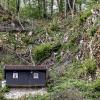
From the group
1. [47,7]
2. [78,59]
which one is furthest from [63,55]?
[47,7]

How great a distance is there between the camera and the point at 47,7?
60.7 meters

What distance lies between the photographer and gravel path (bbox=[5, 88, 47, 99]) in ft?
110

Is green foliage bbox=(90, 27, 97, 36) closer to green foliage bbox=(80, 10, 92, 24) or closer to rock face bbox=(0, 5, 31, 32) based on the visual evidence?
green foliage bbox=(80, 10, 92, 24)

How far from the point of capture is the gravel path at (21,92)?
3365 centimetres

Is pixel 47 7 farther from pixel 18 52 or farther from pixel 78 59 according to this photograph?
pixel 78 59

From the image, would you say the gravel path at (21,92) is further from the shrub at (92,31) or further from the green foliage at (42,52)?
the shrub at (92,31)

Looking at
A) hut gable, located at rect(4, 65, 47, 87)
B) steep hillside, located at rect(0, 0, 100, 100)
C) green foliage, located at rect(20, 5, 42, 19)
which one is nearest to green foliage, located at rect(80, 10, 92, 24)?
steep hillside, located at rect(0, 0, 100, 100)

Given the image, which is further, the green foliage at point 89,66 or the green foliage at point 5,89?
the green foliage at point 89,66

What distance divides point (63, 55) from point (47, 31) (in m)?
6.40

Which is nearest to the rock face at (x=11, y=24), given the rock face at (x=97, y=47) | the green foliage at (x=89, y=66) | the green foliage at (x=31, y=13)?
the green foliage at (x=31, y=13)

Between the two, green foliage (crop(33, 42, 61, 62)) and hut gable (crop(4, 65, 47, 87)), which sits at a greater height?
green foliage (crop(33, 42, 61, 62))

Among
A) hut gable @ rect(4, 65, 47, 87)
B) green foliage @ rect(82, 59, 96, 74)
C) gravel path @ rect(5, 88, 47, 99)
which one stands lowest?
gravel path @ rect(5, 88, 47, 99)

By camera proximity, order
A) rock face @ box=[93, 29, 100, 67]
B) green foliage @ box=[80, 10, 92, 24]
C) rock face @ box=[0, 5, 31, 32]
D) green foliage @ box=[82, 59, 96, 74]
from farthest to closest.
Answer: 1. rock face @ box=[0, 5, 31, 32]
2. green foliage @ box=[80, 10, 92, 24]
3. rock face @ box=[93, 29, 100, 67]
4. green foliage @ box=[82, 59, 96, 74]

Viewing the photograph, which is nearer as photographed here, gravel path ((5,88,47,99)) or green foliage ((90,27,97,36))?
gravel path ((5,88,47,99))
